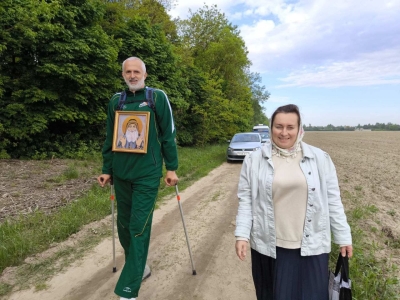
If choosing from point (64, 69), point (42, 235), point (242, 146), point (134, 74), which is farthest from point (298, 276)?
point (242, 146)

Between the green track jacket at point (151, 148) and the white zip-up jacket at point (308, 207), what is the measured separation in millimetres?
1025

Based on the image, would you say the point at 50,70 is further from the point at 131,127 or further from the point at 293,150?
the point at 293,150

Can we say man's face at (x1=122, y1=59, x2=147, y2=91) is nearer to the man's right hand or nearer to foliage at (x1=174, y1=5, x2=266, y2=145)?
the man's right hand

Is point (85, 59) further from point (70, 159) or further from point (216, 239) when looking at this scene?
point (216, 239)

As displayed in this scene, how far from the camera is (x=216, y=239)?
4.50 meters

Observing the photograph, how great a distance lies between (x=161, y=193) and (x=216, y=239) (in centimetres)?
291

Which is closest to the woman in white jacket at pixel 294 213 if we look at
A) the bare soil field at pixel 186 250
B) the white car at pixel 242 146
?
the bare soil field at pixel 186 250

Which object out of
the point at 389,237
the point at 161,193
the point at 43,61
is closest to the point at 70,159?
the point at 43,61

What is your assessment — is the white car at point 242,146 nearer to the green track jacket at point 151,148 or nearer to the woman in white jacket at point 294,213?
the green track jacket at point 151,148

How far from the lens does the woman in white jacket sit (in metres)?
1.95

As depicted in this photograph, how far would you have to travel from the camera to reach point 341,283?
1854 millimetres

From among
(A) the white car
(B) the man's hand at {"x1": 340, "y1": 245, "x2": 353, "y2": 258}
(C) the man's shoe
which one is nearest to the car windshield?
(A) the white car

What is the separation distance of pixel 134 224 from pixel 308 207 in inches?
62.3

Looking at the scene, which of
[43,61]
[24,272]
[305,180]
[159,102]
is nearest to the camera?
[305,180]
